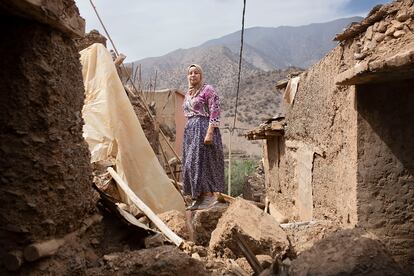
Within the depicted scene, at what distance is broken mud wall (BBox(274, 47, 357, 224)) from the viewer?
12.4 feet

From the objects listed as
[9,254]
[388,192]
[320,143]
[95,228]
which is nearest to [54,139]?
[9,254]

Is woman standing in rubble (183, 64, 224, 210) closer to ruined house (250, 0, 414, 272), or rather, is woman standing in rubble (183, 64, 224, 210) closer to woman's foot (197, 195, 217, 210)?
woman's foot (197, 195, 217, 210)

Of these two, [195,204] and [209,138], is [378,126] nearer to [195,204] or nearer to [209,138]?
[209,138]

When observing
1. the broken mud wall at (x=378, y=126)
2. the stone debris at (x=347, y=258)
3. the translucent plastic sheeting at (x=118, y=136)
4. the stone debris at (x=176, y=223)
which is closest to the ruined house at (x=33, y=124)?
the stone debris at (x=347, y=258)

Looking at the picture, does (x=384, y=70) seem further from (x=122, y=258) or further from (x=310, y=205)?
(x=310, y=205)

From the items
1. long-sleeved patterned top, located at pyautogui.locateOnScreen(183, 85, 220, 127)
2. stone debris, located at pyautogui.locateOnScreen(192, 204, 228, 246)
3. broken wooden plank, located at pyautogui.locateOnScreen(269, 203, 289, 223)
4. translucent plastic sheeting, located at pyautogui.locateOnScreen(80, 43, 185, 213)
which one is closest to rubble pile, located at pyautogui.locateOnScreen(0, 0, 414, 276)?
stone debris, located at pyautogui.locateOnScreen(192, 204, 228, 246)

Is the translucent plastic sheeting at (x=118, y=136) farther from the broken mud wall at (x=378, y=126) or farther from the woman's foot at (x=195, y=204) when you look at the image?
the broken mud wall at (x=378, y=126)

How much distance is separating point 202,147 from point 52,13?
308cm

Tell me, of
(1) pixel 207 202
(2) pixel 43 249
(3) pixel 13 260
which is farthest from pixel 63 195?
(1) pixel 207 202

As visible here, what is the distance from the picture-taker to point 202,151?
16.7 ft

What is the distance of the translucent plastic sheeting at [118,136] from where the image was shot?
15.9 feet

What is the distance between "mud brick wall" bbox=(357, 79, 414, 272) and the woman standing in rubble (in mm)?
1861

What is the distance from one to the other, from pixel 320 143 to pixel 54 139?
2945mm

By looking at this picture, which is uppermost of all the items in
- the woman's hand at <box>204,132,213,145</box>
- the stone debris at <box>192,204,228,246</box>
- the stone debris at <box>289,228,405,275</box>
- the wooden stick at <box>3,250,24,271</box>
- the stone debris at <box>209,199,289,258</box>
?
the woman's hand at <box>204,132,213,145</box>
